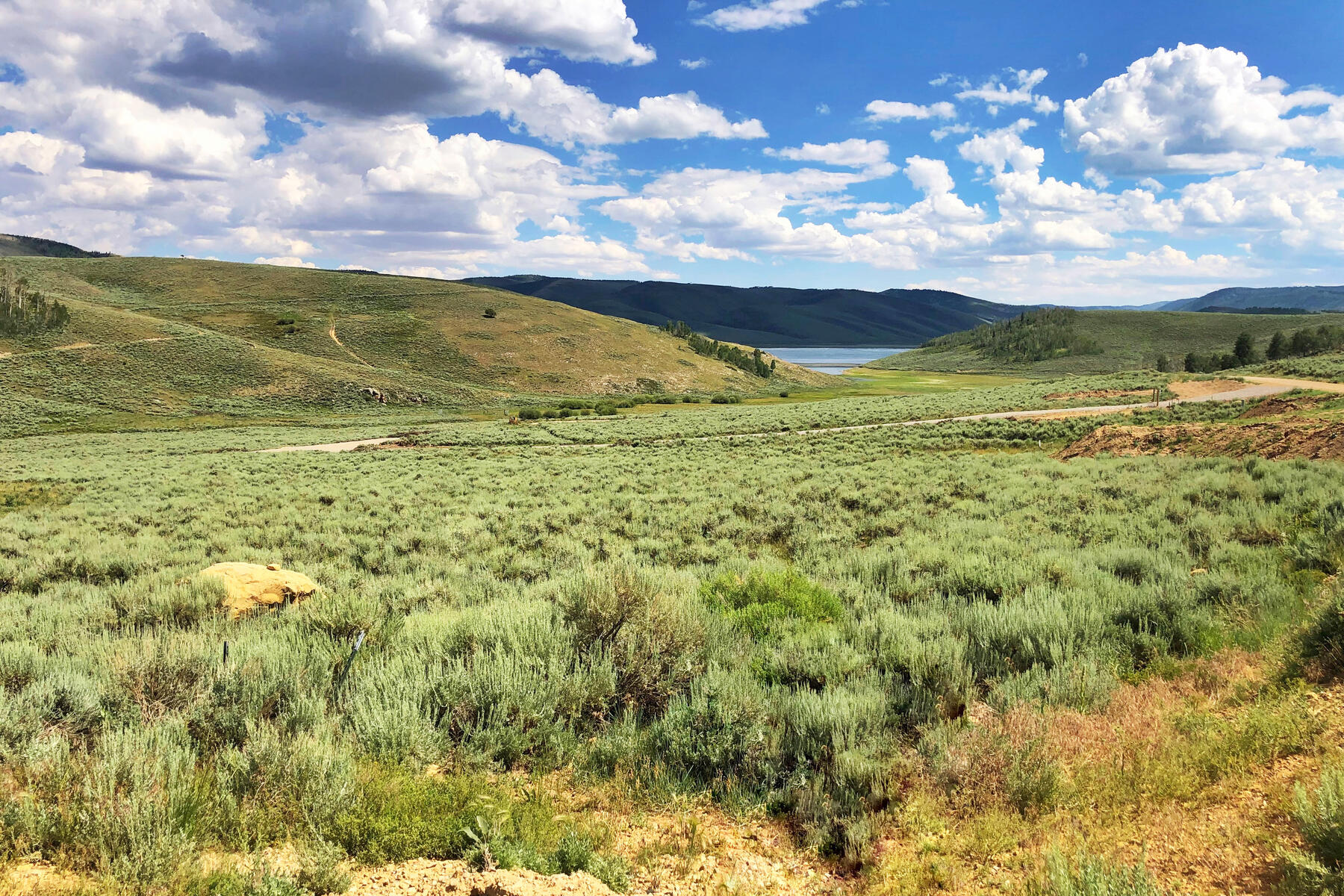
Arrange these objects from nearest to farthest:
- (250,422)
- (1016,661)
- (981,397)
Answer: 1. (1016,661)
2. (981,397)
3. (250,422)

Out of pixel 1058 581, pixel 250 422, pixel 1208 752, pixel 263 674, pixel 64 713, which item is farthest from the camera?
pixel 250 422

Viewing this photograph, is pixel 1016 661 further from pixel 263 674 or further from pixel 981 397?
pixel 981 397

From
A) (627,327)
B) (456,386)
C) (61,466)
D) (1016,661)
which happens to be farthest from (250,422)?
(627,327)

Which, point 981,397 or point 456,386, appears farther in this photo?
point 456,386

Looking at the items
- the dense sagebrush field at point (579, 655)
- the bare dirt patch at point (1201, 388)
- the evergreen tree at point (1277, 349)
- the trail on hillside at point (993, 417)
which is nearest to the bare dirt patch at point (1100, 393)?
the bare dirt patch at point (1201, 388)

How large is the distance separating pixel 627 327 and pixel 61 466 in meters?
104

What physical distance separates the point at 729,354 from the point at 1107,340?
113650 millimetres

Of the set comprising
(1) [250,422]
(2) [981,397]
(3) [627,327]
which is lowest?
(1) [250,422]

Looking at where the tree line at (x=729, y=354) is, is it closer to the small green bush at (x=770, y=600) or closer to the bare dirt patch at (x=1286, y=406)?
the bare dirt patch at (x=1286, y=406)

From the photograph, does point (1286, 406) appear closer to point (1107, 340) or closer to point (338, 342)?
point (338, 342)

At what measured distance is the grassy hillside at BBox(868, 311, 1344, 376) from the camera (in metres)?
155

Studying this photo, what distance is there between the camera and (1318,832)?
2.92 metres

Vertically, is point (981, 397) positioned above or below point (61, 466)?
above

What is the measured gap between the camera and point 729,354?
134875 millimetres
